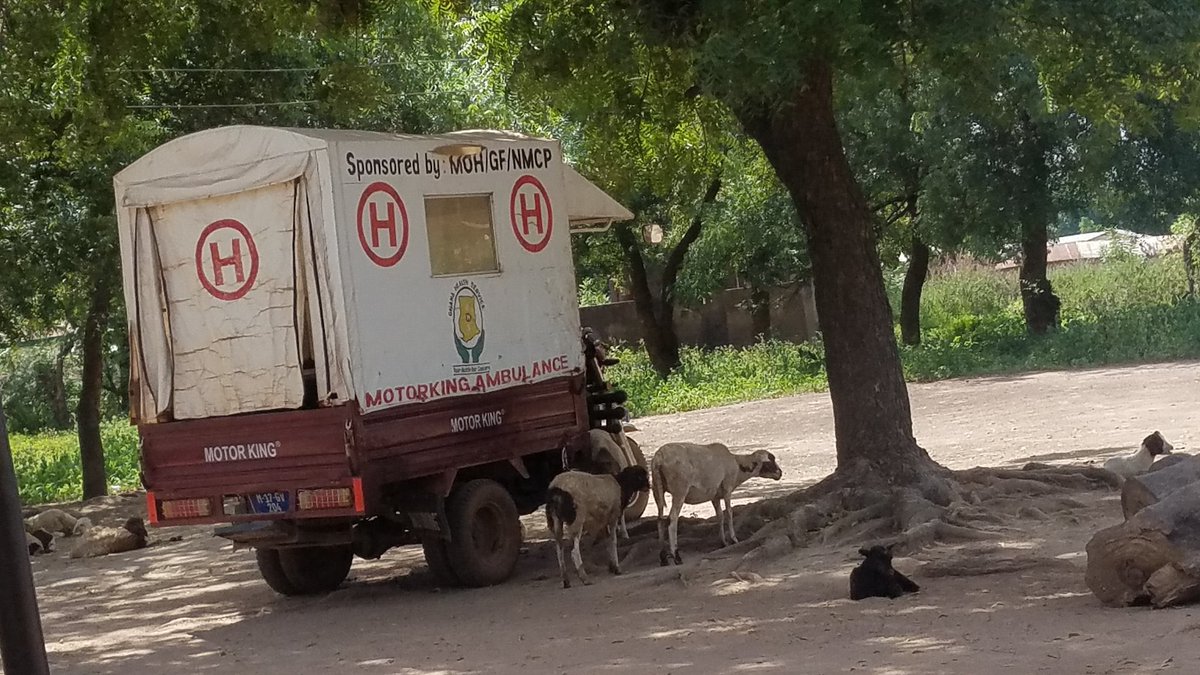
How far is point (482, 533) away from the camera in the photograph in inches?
428

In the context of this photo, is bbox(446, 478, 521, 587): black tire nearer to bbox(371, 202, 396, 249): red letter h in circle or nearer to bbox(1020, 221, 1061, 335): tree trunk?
bbox(371, 202, 396, 249): red letter h in circle

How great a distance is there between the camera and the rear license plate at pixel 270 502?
10.0 metres

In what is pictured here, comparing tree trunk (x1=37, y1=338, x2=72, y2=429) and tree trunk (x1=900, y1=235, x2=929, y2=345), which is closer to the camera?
tree trunk (x1=900, y1=235, x2=929, y2=345)

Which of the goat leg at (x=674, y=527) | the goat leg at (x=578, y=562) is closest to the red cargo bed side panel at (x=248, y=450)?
the goat leg at (x=578, y=562)

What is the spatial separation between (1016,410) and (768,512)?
8202 millimetres

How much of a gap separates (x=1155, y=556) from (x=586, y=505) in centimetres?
411

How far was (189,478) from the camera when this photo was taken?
10.4m

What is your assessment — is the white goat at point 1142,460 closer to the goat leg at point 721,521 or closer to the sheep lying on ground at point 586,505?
the goat leg at point 721,521

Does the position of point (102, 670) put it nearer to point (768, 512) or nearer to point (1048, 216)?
point (768, 512)

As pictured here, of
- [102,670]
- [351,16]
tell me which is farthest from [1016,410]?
[102,670]

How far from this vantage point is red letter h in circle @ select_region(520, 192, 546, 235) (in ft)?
37.2

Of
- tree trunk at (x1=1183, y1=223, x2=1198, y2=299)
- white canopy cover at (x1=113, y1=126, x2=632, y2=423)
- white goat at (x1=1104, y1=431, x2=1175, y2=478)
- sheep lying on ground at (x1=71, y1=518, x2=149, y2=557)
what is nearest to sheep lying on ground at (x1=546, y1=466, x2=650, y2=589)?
white canopy cover at (x1=113, y1=126, x2=632, y2=423)

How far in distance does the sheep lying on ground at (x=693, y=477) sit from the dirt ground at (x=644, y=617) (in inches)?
11.2

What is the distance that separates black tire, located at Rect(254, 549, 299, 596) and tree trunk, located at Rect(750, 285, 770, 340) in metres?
20.4
